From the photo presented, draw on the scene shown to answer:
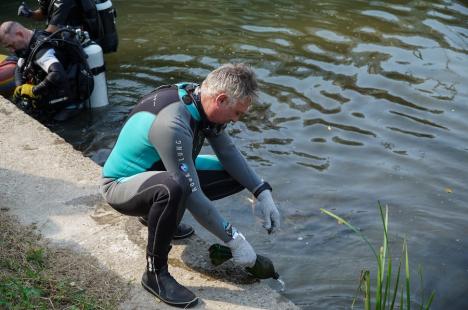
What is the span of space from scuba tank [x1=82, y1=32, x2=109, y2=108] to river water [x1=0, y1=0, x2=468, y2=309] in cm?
17

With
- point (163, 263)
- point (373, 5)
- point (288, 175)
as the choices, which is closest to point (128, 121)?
point (163, 263)

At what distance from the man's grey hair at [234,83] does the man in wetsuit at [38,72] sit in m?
3.16

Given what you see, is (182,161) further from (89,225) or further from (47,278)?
(89,225)

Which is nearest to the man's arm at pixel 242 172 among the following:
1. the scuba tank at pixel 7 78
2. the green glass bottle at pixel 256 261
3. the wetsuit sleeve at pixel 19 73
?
the green glass bottle at pixel 256 261

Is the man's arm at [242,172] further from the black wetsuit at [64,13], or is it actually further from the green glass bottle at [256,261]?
the black wetsuit at [64,13]

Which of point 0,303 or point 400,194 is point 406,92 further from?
point 0,303

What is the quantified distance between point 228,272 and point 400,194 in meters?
2.11

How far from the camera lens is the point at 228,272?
152 inches

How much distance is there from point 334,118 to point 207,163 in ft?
9.43

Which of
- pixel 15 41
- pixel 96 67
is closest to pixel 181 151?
pixel 96 67

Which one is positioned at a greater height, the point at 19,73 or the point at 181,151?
the point at 181,151

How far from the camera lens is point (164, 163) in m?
3.47

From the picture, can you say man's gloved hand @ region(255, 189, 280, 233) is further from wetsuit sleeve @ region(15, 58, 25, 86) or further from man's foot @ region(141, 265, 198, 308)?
wetsuit sleeve @ region(15, 58, 25, 86)

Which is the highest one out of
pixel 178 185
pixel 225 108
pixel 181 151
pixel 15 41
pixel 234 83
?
pixel 234 83
